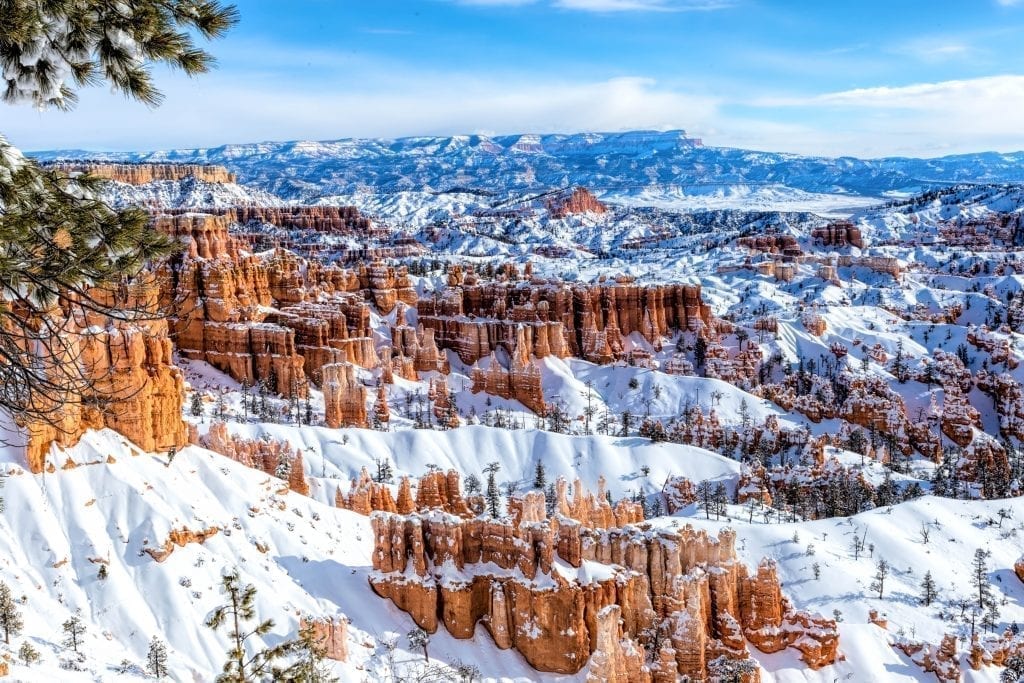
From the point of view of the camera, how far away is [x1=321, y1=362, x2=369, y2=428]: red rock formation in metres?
60.6

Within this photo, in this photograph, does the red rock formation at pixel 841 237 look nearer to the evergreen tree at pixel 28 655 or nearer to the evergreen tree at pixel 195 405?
the evergreen tree at pixel 195 405

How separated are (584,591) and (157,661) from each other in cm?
1378

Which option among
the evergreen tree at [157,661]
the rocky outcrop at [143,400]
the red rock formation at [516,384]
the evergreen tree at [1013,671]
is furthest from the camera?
the red rock formation at [516,384]

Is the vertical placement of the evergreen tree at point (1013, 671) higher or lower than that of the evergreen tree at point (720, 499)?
higher

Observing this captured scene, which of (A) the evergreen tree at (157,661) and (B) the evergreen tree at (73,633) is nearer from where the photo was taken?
(A) the evergreen tree at (157,661)

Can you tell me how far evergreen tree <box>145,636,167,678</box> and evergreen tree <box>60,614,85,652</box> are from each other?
209cm

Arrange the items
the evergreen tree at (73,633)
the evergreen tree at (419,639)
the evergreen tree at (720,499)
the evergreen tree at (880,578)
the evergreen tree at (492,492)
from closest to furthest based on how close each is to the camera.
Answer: the evergreen tree at (73,633), the evergreen tree at (419,639), the evergreen tree at (880,578), the evergreen tree at (720,499), the evergreen tree at (492,492)

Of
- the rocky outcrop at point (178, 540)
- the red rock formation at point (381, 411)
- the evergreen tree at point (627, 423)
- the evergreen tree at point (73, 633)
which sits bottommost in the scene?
the evergreen tree at point (627, 423)

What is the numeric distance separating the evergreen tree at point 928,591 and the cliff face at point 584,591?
811 cm

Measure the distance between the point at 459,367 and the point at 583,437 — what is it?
3007cm

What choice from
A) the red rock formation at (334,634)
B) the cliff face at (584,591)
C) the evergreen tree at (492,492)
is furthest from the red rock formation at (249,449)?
the red rock formation at (334,634)

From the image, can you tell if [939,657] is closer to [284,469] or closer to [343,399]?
[284,469]

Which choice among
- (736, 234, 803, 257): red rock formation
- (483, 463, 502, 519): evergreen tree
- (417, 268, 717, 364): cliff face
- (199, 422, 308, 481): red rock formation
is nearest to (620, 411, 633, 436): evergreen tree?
(417, 268, 717, 364): cliff face

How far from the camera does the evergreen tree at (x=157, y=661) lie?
23.8m
